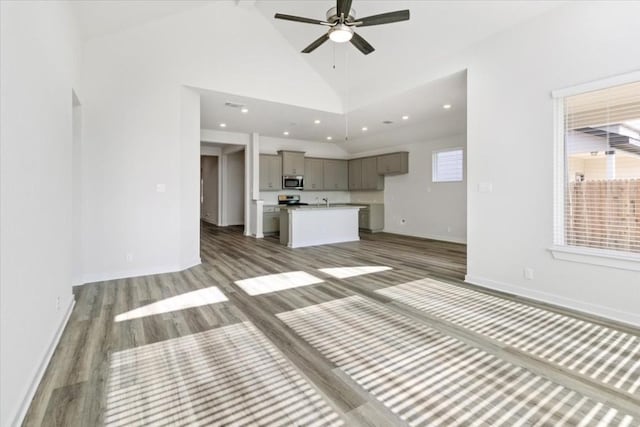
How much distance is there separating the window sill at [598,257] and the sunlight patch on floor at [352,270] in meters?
2.25

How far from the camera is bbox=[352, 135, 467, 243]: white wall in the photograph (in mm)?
7535

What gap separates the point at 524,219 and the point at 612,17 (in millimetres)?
2013

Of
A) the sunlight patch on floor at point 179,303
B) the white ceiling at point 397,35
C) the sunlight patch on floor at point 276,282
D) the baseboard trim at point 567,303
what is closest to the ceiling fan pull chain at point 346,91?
the white ceiling at point 397,35

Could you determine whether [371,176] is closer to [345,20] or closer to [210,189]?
[210,189]

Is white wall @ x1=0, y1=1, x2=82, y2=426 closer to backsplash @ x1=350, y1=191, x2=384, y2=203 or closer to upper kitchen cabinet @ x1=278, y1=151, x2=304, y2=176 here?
upper kitchen cabinet @ x1=278, y1=151, x2=304, y2=176

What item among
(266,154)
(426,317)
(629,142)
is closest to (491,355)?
(426,317)

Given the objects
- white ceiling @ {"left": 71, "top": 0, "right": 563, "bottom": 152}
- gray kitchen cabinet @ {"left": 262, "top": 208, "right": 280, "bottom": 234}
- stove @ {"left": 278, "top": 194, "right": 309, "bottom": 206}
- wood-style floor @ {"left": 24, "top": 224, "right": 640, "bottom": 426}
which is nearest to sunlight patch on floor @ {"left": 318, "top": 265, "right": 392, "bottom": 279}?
wood-style floor @ {"left": 24, "top": 224, "right": 640, "bottom": 426}

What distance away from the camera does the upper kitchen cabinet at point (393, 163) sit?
8.72 meters

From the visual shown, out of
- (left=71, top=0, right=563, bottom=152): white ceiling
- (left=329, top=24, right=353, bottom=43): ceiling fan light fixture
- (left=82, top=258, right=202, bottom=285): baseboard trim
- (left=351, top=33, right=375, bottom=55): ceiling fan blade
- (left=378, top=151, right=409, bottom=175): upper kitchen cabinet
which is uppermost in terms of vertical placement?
(left=71, top=0, right=563, bottom=152): white ceiling

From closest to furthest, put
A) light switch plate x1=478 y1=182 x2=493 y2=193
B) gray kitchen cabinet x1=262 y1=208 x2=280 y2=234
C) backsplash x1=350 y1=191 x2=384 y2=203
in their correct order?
light switch plate x1=478 y1=182 x2=493 y2=193 < gray kitchen cabinet x1=262 y1=208 x2=280 y2=234 < backsplash x1=350 y1=191 x2=384 y2=203

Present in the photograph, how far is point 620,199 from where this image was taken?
288cm

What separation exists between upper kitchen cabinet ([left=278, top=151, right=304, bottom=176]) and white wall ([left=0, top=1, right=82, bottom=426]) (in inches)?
248

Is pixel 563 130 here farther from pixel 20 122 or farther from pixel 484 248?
pixel 20 122

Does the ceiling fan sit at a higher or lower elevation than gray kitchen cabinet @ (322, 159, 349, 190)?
higher
